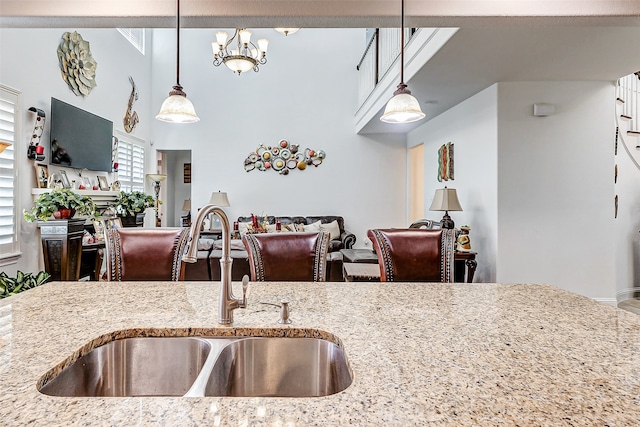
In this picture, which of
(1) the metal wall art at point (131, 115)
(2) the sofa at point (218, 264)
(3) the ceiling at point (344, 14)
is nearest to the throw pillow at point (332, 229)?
(2) the sofa at point (218, 264)

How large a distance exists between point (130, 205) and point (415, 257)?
460 centimetres

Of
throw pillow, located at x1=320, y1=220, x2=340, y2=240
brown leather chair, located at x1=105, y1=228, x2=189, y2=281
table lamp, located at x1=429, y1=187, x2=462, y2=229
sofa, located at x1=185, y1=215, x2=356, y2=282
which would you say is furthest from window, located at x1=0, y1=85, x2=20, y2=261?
table lamp, located at x1=429, y1=187, x2=462, y2=229

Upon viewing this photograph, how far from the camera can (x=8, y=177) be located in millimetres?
3496

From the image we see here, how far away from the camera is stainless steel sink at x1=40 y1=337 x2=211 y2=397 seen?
0.94m

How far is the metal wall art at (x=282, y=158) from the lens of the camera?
268 inches

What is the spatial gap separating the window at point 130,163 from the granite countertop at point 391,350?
4871 mm

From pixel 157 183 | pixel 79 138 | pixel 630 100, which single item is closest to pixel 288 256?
pixel 79 138

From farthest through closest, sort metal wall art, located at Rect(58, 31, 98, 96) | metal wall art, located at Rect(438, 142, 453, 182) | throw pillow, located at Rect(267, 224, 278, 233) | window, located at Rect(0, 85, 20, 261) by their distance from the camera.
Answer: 1. throw pillow, located at Rect(267, 224, 278, 233)
2. metal wall art, located at Rect(438, 142, 453, 182)
3. metal wall art, located at Rect(58, 31, 98, 96)
4. window, located at Rect(0, 85, 20, 261)

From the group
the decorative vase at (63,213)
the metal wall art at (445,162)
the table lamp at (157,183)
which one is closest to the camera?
the decorative vase at (63,213)

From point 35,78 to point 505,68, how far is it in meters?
4.72

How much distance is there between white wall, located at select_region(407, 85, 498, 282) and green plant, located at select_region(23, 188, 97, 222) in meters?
4.22

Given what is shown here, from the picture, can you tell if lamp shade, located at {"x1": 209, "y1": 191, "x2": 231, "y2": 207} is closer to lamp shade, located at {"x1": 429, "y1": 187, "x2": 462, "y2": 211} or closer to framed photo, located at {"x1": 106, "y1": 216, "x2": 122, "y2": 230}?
framed photo, located at {"x1": 106, "y1": 216, "x2": 122, "y2": 230}

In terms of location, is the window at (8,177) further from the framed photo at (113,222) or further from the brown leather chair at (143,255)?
the brown leather chair at (143,255)

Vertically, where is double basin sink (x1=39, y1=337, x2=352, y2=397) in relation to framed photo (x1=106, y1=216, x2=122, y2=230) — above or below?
below
